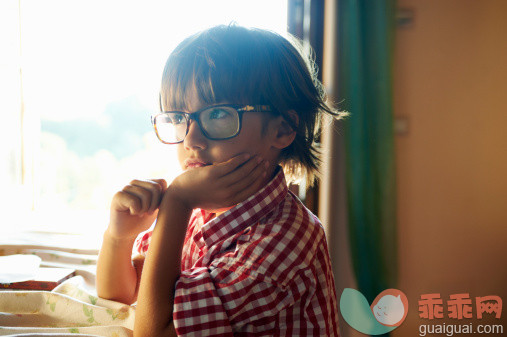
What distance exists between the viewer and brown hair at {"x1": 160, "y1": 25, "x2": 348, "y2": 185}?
33.0 inches

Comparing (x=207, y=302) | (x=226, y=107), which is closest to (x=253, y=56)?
(x=226, y=107)

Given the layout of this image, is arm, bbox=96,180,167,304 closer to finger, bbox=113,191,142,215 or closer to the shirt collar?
finger, bbox=113,191,142,215

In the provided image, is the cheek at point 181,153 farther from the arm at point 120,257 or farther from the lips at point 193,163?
the arm at point 120,257

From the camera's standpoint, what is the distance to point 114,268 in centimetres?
96

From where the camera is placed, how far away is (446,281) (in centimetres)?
188

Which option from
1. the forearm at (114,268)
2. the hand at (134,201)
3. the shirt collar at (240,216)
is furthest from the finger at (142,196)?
the forearm at (114,268)

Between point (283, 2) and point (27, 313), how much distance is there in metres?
1.77

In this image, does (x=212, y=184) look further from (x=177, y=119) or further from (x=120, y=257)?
(x=120, y=257)

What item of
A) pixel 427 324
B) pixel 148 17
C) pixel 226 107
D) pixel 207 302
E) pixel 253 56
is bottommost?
pixel 427 324

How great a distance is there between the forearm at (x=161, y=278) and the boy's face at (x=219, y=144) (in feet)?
0.53

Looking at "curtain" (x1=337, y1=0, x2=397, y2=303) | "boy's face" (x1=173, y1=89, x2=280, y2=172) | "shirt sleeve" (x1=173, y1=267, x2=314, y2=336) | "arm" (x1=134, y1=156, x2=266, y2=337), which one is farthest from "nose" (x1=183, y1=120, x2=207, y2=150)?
"curtain" (x1=337, y1=0, x2=397, y2=303)

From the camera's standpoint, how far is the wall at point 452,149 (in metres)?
1.78

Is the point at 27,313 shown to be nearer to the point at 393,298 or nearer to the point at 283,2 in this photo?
the point at 393,298

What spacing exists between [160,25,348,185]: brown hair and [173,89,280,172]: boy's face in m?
0.04
